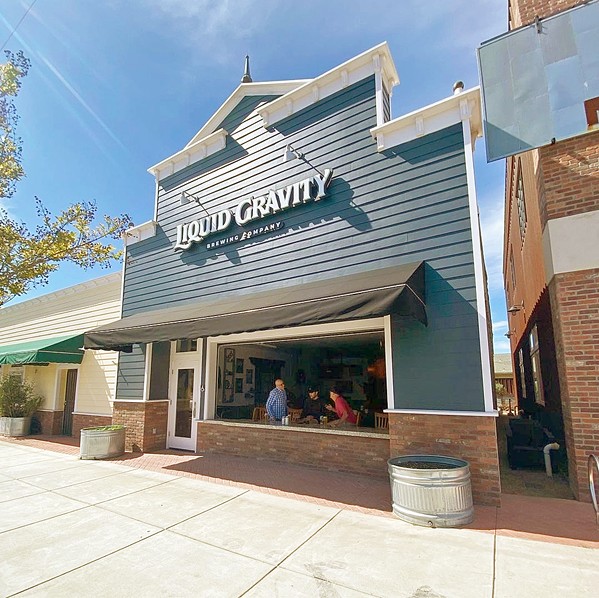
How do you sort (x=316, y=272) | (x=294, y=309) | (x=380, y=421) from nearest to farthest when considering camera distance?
(x=294, y=309) < (x=316, y=272) < (x=380, y=421)

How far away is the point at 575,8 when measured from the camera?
6340 millimetres

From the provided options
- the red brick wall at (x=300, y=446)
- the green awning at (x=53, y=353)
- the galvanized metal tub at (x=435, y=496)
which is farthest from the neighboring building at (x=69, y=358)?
the galvanized metal tub at (x=435, y=496)

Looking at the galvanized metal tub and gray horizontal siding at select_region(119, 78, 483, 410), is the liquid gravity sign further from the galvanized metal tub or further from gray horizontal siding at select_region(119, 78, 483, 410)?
the galvanized metal tub

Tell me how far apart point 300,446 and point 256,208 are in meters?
5.13

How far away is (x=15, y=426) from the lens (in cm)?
1292

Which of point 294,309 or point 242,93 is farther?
point 242,93

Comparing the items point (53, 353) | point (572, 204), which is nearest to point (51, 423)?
point (53, 353)

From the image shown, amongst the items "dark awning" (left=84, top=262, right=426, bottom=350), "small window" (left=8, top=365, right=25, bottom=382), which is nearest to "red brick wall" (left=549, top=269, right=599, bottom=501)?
"dark awning" (left=84, top=262, right=426, bottom=350)

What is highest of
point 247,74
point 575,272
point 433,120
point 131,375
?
point 247,74

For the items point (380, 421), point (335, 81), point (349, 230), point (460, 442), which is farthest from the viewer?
point (380, 421)

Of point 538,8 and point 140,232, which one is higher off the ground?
point 538,8

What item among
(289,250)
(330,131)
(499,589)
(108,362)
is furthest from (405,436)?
(108,362)

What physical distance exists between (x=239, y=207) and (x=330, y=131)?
8.75 ft

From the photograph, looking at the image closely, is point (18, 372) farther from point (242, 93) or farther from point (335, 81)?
point (335, 81)
